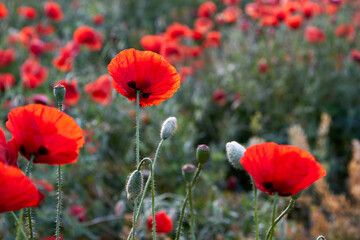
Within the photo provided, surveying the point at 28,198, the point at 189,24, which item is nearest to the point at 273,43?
the point at 189,24

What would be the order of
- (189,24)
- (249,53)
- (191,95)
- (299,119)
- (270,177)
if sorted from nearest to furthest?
(270,177)
(299,119)
(191,95)
(249,53)
(189,24)

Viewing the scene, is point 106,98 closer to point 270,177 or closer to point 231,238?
point 231,238

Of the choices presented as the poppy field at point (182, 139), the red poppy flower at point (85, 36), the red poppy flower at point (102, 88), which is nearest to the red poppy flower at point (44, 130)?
the poppy field at point (182, 139)

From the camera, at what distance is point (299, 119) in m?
3.50

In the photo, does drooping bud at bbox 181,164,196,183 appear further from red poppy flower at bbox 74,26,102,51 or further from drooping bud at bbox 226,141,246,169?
red poppy flower at bbox 74,26,102,51

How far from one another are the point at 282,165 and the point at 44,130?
447 millimetres

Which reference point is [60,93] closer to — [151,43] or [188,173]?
[188,173]

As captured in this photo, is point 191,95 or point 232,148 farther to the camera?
point 191,95

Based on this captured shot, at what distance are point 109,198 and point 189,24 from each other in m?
5.20

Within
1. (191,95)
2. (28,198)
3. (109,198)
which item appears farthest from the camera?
(191,95)

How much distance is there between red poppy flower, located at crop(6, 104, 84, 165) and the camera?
0.77 metres

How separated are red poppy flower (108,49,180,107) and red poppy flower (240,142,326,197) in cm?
25

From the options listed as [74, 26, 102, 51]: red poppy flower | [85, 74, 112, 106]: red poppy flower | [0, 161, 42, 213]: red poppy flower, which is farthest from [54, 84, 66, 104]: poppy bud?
[74, 26, 102, 51]: red poppy flower

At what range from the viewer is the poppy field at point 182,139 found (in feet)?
2.75
